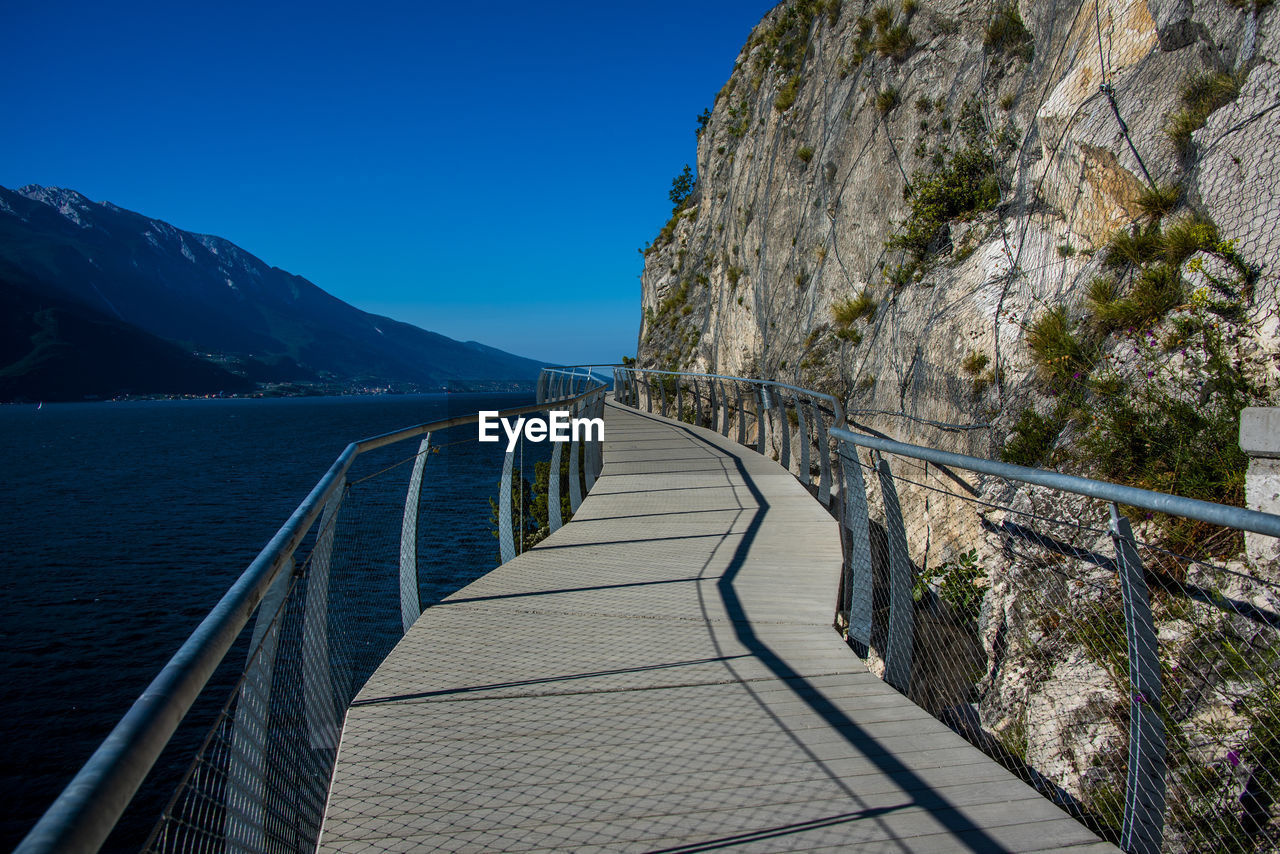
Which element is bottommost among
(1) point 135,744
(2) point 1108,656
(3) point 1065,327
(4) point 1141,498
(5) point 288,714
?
(2) point 1108,656

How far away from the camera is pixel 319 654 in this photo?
3.05 m

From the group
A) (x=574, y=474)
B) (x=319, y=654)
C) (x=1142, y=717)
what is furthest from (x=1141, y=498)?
(x=574, y=474)

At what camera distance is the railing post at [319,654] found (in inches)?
112

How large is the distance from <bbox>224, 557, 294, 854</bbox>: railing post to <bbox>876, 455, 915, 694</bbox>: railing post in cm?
268

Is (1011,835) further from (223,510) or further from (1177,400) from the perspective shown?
(223,510)

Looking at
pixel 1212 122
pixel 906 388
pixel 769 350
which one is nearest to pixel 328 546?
pixel 1212 122

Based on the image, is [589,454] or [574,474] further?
[589,454]

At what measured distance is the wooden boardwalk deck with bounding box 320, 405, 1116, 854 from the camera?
240 centimetres

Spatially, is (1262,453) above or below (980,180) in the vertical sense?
below

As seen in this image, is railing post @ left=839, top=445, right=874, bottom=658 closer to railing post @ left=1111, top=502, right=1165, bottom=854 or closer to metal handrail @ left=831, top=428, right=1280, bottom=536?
metal handrail @ left=831, top=428, right=1280, bottom=536

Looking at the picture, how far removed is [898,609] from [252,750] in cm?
286

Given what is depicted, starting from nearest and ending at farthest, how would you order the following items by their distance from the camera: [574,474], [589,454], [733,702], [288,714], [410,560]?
[288,714] < [733,702] < [410,560] < [574,474] < [589,454]

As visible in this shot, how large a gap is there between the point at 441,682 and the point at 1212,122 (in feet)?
22.9

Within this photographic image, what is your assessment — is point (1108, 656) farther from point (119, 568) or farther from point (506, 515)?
point (119, 568)
